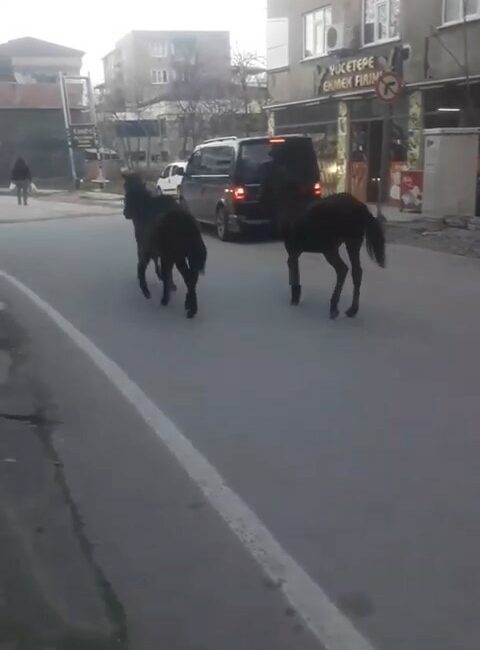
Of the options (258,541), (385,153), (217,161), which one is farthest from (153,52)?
(258,541)

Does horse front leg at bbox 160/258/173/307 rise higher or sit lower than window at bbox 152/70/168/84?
lower

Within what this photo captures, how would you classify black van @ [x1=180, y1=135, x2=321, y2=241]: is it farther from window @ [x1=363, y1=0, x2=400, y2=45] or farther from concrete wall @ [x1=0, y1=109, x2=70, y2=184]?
concrete wall @ [x1=0, y1=109, x2=70, y2=184]

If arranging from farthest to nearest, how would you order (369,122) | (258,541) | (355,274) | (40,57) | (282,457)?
(40,57) < (369,122) < (355,274) < (282,457) < (258,541)

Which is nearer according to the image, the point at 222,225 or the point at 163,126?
the point at 222,225

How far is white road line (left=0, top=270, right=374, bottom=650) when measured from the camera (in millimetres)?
3748

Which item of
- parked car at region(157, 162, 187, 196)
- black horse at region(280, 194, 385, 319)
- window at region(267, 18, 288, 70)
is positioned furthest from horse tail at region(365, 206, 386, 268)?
parked car at region(157, 162, 187, 196)

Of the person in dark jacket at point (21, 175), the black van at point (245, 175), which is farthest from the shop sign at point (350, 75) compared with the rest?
the person in dark jacket at point (21, 175)

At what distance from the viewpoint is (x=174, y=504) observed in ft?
16.6

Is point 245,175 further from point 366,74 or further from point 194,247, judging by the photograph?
point 366,74

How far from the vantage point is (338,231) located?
33.9 ft

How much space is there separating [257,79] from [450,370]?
50411 millimetres

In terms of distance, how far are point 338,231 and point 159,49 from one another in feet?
296

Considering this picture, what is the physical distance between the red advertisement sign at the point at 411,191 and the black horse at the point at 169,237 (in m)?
11.7

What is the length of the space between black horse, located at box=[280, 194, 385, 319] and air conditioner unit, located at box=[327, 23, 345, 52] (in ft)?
58.3
